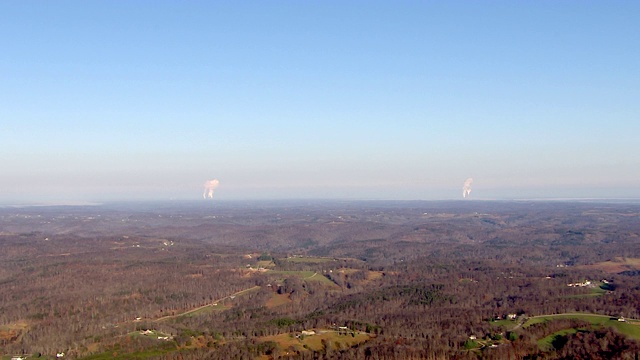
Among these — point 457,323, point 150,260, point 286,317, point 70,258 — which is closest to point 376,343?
point 457,323

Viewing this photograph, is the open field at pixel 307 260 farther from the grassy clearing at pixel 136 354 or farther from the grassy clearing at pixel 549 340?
the grassy clearing at pixel 136 354

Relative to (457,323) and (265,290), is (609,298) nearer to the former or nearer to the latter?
(457,323)

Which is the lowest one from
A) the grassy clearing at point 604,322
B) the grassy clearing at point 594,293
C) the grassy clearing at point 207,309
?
the grassy clearing at point 207,309

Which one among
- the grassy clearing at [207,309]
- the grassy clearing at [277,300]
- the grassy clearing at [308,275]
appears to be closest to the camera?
the grassy clearing at [207,309]

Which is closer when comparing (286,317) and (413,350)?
(413,350)

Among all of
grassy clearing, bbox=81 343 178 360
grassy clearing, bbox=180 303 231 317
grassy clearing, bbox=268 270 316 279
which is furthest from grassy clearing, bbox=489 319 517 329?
grassy clearing, bbox=268 270 316 279

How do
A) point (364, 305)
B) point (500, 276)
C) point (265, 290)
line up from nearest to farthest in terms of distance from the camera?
point (364, 305) < point (265, 290) < point (500, 276)

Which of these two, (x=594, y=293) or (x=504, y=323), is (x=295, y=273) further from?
(x=504, y=323)

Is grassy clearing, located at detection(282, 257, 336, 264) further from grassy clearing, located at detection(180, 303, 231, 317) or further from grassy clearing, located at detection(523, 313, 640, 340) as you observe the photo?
grassy clearing, located at detection(523, 313, 640, 340)

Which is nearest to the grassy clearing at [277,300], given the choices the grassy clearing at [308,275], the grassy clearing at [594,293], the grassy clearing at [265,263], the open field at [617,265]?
the grassy clearing at [308,275]

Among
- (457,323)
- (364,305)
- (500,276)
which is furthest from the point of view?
(500,276)

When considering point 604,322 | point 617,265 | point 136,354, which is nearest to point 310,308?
point 136,354
